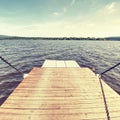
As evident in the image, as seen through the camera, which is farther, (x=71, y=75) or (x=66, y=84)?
(x=71, y=75)

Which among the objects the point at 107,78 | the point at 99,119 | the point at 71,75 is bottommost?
the point at 107,78

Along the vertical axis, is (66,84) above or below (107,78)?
above

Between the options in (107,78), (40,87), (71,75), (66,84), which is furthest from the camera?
(107,78)

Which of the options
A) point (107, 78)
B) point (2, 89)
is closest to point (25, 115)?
point (2, 89)

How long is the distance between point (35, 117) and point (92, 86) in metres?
4.13

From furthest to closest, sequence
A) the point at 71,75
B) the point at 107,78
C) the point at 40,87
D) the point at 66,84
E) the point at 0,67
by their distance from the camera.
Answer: the point at 0,67 → the point at 107,78 → the point at 71,75 → the point at 66,84 → the point at 40,87

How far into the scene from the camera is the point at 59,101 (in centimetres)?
686

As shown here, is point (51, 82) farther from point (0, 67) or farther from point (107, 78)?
point (0, 67)

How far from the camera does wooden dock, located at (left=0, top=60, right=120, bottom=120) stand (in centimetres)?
576

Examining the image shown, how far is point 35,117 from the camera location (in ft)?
18.5

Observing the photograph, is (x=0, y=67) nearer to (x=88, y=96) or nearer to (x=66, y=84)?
(x=66, y=84)

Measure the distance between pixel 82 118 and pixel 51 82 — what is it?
4018 mm

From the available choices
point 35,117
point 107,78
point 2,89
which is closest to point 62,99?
point 35,117

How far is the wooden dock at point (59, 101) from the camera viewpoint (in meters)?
5.76
